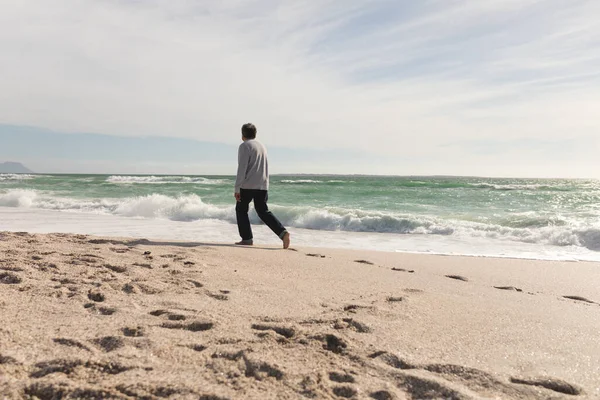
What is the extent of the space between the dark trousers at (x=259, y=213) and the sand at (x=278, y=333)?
1.76 m

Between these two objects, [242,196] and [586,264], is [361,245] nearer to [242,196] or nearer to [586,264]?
[242,196]

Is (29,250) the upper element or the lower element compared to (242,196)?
lower

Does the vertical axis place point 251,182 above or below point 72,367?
above

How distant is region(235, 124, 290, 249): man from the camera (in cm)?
568

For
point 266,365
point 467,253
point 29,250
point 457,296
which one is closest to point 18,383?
point 266,365

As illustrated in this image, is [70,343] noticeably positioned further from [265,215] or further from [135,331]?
[265,215]

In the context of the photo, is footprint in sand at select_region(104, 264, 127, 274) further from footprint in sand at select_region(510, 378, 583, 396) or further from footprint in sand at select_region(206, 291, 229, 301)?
footprint in sand at select_region(510, 378, 583, 396)

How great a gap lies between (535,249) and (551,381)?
6025 mm

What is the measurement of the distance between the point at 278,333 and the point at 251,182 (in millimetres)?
3717

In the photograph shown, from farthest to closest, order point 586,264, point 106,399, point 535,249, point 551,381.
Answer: point 535,249, point 586,264, point 551,381, point 106,399

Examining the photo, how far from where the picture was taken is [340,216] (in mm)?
10594

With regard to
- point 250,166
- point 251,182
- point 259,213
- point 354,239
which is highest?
point 250,166

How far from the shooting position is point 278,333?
2148mm

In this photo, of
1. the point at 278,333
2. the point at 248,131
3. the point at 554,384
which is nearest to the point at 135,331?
the point at 278,333
